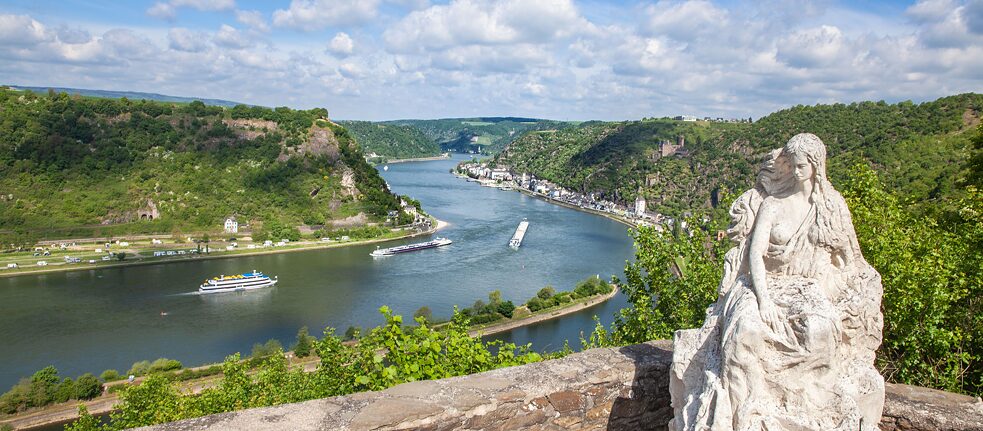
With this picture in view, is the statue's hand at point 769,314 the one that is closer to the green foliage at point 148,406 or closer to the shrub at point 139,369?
the green foliage at point 148,406

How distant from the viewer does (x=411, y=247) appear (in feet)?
155

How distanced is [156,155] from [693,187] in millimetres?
64880

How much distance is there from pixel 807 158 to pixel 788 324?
107cm

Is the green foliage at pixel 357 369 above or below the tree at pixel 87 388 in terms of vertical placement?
above

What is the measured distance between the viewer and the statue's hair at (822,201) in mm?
3475

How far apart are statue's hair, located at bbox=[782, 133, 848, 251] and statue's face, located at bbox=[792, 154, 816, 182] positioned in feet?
0.05

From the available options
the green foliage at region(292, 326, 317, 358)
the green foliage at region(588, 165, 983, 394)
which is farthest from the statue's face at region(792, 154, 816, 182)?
the green foliage at region(292, 326, 317, 358)

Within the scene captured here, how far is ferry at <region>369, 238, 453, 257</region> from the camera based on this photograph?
4612 cm

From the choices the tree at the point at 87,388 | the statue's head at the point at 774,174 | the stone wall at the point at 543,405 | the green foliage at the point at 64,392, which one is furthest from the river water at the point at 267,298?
the statue's head at the point at 774,174

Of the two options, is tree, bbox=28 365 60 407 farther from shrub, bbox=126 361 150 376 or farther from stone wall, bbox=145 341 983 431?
stone wall, bbox=145 341 983 431

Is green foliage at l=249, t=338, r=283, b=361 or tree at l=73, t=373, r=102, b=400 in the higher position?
green foliage at l=249, t=338, r=283, b=361

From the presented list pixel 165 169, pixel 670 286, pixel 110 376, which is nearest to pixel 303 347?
pixel 110 376

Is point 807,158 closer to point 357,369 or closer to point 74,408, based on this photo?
point 357,369

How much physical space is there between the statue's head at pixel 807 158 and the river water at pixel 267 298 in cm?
2314
